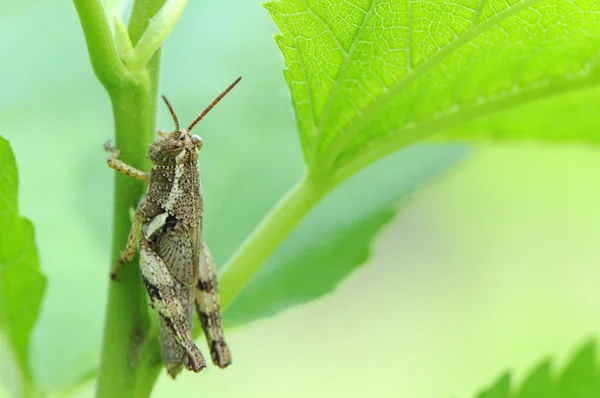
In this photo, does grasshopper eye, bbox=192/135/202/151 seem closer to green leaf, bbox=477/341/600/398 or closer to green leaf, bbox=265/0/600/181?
green leaf, bbox=265/0/600/181

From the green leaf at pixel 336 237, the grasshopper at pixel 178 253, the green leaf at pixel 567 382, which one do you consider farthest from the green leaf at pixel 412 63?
the green leaf at pixel 567 382

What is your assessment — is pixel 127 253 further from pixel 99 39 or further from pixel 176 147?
pixel 176 147

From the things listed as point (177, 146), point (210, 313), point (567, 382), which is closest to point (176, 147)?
point (177, 146)

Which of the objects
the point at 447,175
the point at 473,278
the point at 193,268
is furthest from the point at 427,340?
the point at 193,268

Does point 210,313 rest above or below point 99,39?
below

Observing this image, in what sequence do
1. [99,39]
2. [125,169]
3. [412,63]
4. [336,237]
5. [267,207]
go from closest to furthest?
[99,39]
[125,169]
[412,63]
[336,237]
[267,207]

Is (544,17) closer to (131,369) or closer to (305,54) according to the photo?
(305,54)

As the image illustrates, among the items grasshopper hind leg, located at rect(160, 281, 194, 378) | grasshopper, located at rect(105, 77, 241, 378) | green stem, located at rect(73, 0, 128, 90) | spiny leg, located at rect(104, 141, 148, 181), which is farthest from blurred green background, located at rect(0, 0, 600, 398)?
green stem, located at rect(73, 0, 128, 90)
